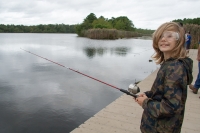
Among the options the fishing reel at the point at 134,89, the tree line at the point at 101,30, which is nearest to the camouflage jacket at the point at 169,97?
the fishing reel at the point at 134,89

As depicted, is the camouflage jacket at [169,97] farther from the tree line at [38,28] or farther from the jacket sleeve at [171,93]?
the tree line at [38,28]

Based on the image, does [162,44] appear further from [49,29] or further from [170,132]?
[49,29]

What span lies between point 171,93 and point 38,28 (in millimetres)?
146967

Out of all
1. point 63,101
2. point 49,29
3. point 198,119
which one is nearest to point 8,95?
point 63,101

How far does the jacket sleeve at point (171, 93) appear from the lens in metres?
1.44

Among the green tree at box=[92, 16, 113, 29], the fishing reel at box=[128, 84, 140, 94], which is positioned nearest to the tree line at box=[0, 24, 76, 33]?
the green tree at box=[92, 16, 113, 29]

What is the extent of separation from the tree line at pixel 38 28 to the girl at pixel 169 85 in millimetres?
137609

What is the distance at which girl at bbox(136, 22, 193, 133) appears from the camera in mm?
1443

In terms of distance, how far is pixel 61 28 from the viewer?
144m

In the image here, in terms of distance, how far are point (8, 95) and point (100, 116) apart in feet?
13.3

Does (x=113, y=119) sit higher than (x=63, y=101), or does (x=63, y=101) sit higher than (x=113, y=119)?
(x=113, y=119)

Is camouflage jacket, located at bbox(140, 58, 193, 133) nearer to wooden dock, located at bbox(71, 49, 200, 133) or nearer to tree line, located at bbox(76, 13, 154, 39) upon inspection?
wooden dock, located at bbox(71, 49, 200, 133)

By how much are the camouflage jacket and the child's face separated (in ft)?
0.38

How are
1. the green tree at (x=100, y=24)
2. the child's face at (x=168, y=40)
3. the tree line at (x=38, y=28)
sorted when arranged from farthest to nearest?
1. the tree line at (x=38, y=28)
2. the green tree at (x=100, y=24)
3. the child's face at (x=168, y=40)
